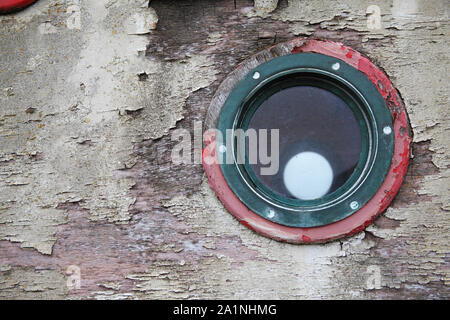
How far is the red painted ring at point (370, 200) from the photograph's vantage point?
1.49m

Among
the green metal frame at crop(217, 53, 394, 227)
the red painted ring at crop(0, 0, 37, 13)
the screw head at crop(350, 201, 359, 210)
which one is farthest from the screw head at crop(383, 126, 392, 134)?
the red painted ring at crop(0, 0, 37, 13)

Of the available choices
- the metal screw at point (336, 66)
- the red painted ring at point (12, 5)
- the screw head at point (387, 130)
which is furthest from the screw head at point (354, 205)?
the red painted ring at point (12, 5)

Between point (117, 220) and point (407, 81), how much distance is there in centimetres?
102

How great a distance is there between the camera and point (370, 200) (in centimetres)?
149

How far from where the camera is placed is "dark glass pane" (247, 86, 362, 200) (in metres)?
1.61

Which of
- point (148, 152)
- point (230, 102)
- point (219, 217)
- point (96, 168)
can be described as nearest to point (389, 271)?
point (219, 217)

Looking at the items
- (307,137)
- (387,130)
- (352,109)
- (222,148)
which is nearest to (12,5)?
(222,148)

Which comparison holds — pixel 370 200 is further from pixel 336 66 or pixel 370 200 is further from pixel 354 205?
pixel 336 66

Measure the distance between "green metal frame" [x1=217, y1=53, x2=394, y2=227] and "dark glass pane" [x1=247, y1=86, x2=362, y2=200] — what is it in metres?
0.03

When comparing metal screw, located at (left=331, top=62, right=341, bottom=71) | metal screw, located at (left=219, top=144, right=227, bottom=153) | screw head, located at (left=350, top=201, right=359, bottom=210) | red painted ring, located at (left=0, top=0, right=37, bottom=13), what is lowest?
screw head, located at (left=350, top=201, right=359, bottom=210)

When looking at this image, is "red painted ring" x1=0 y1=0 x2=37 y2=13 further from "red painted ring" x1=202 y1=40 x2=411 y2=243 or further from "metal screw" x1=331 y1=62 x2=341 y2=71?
"metal screw" x1=331 y1=62 x2=341 y2=71

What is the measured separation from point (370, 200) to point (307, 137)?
0.98ft

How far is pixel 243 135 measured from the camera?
160cm

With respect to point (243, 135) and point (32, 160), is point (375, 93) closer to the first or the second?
point (243, 135)
